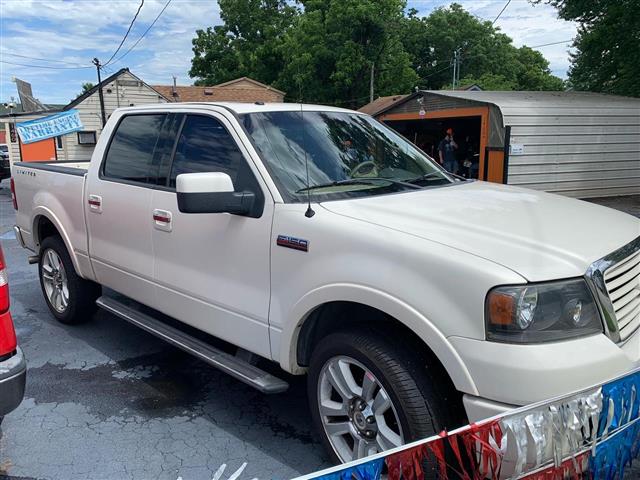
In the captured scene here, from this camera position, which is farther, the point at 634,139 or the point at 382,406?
the point at 634,139

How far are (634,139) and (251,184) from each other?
17942mm

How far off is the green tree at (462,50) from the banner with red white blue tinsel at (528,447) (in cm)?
5703

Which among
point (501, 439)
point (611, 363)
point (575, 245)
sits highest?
point (575, 245)

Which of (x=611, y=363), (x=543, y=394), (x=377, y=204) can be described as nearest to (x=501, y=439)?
(x=543, y=394)

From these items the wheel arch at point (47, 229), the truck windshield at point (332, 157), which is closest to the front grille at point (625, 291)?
the truck windshield at point (332, 157)

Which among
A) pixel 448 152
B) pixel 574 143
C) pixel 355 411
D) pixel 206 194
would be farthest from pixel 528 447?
pixel 448 152

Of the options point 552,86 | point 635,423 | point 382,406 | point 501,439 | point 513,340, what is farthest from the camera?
point 552,86

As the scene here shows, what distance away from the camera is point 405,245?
2.38 m

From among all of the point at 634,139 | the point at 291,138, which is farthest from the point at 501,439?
the point at 634,139

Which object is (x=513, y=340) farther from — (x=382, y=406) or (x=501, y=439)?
(x=382, y=406)

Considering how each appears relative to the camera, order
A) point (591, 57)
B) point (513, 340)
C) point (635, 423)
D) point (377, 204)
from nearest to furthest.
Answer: point (513, 340) → point (635, 423) → point (377, 204) → point (591, 57)

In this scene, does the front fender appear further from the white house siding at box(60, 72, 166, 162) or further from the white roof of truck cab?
the white house siding at box(60, 72, 166, 162)

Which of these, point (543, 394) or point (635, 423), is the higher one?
point (543, 394)

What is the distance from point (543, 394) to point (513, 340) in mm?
216
